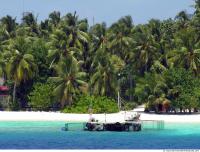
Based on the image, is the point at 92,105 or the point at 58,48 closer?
the point at 92,105

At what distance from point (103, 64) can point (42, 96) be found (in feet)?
32.2

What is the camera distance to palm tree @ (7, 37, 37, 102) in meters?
82.6

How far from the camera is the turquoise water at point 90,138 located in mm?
50125

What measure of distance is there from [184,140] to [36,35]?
51.5 meters

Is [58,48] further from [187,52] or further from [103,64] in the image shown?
[187,52]

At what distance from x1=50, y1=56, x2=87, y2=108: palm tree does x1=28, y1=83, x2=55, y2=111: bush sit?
3.21 metres

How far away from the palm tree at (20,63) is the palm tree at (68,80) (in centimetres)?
429

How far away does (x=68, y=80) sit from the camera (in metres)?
79.8

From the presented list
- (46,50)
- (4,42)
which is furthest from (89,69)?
(4,42)

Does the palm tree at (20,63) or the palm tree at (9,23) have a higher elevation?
the palm tree at (9,23)

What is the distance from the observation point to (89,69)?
90.2 meters

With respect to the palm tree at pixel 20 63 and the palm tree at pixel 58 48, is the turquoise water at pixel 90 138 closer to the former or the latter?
the palm tree at pixel 20 63

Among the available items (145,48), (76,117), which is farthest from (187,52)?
(76,117)

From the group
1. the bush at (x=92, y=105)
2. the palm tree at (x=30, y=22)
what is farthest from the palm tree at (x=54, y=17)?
the bush at (x=92, y=105)
